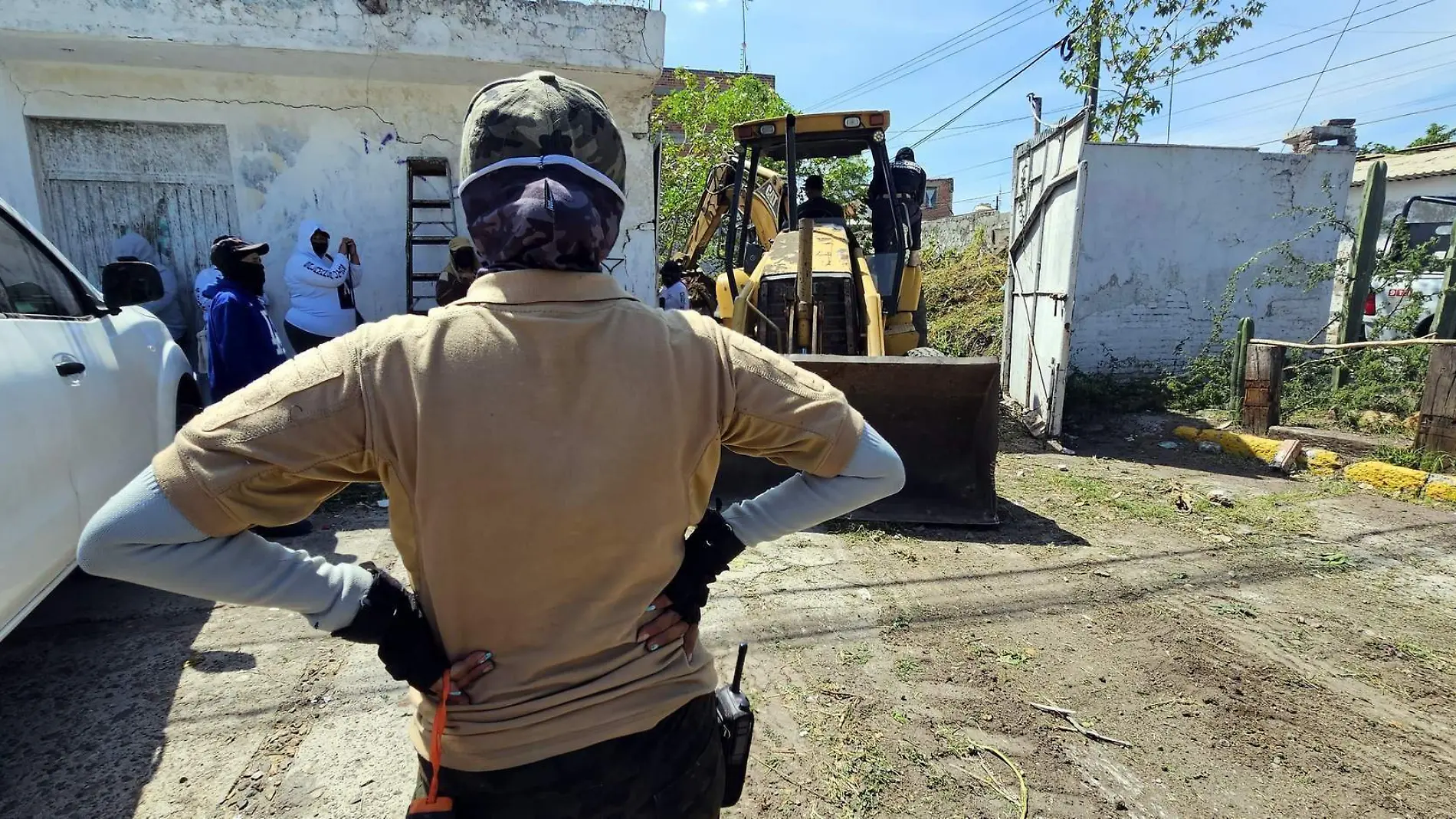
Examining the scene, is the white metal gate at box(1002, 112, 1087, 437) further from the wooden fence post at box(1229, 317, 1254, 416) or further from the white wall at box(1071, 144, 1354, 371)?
the wooden fence post at box(1229, 317, 1254, 416)

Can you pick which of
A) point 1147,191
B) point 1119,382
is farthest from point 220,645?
point 1147,191

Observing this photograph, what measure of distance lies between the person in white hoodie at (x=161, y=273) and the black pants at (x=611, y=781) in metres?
7.23

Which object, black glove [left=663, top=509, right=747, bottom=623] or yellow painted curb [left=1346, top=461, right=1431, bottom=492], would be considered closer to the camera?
black glove [left=663, top=509, right=747, bottom=623]

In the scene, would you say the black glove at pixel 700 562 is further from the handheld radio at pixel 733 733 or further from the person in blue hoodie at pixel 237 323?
the person in blue hoodie at pixel 237 323

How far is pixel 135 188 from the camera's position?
22.1 feet

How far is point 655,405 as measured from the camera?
3.56 feet

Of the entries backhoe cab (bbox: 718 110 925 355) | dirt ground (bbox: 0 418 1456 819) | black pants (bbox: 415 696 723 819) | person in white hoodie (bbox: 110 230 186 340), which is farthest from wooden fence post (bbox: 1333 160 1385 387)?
person in white hoodie (bbox: 110 230 186 340)

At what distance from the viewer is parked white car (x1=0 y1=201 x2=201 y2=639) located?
2357mm

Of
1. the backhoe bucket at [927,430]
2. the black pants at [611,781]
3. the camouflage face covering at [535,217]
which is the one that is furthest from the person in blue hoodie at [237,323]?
the camouflage face covering at [535,217]

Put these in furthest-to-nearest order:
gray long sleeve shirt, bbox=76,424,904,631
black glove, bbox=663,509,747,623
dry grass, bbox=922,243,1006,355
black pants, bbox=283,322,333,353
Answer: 1. dry grass, bbox=922,243,1006,355
2. black pants, bbox=283,322,333,353
3. black glove, bbox=663,509,747,623
4. gray long sleeve shirt, bbox=76,424,904,631

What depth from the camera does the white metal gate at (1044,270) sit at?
6766mm

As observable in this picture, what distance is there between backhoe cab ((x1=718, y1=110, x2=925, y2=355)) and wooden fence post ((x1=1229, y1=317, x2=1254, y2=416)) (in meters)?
3.26

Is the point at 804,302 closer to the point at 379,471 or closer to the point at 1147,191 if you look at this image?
the point at 379,471

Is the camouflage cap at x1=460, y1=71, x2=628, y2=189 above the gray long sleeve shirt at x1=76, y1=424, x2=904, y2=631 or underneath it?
above
